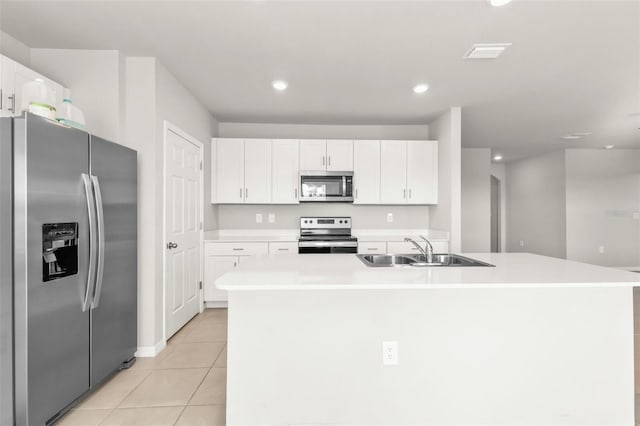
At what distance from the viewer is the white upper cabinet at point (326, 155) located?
4.39m

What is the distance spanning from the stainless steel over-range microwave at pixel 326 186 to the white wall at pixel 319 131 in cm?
71

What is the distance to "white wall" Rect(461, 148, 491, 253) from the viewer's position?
A: 254 inches

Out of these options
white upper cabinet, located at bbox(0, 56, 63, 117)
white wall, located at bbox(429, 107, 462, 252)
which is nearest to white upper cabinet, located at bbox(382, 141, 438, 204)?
white wall, located at bbox(429, 107, 462, 252)

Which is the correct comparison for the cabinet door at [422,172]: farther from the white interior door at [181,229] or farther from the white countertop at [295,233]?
the white interior door at [181,229]

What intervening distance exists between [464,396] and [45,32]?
143 inches

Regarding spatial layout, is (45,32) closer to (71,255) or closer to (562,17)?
(71,255)

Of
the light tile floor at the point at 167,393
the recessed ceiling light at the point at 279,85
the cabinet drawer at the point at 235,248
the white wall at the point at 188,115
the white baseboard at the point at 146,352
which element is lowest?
the light tile floor at the point at 167,393

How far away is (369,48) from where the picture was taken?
8.41 feet

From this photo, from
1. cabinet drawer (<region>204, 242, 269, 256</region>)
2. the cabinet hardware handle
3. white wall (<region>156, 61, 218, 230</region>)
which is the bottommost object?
cabinet drawer (<region>204, 242, 269, 256</region>)

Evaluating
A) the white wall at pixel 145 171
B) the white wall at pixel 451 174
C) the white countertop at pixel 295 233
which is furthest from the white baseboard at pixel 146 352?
the white wall at pixel 451 174

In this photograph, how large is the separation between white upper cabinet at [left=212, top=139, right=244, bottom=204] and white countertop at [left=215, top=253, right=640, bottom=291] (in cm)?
247

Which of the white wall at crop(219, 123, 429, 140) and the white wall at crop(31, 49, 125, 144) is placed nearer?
the white wall at crop(31, 49, 125, 144)

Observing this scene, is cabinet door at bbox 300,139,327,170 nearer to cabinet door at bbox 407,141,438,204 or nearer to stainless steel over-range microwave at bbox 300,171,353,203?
stainless steel over-range microwave at bbox 300,171,353,203

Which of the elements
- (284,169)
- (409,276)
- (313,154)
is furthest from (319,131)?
(409,276)
